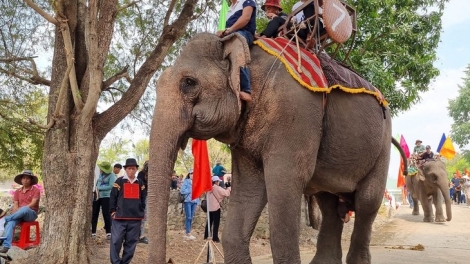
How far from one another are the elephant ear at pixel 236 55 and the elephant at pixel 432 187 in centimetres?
1353

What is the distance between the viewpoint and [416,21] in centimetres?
1362

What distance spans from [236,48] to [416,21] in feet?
35.8

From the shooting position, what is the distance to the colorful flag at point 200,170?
8.45m

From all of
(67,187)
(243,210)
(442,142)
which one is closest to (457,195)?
(442,142)

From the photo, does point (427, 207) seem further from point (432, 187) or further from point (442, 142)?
point (442, 142)

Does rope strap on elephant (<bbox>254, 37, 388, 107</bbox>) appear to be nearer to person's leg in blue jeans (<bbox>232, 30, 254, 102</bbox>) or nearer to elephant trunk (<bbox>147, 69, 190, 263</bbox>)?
person's leg in blue jeans (<bbox>232, 30, 254, 102</bbox>)

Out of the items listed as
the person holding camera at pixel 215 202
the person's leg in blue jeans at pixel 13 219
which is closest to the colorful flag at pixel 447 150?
the person holding camera at pixel 215 202

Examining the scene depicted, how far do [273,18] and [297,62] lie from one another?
995 millimetres

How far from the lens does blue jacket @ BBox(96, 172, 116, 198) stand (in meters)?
11.2

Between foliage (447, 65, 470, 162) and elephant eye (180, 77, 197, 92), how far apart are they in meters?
43.9

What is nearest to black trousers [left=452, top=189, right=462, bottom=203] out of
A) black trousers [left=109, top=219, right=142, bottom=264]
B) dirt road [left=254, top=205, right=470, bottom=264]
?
dirt road [left=254, top=205, right=470, bottom=264]

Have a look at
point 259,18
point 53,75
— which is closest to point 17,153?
point 53,75

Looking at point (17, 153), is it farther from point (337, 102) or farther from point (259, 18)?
point (337, 102)

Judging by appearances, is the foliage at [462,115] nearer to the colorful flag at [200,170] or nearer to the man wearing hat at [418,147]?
the man wearing hat at [418,147]
